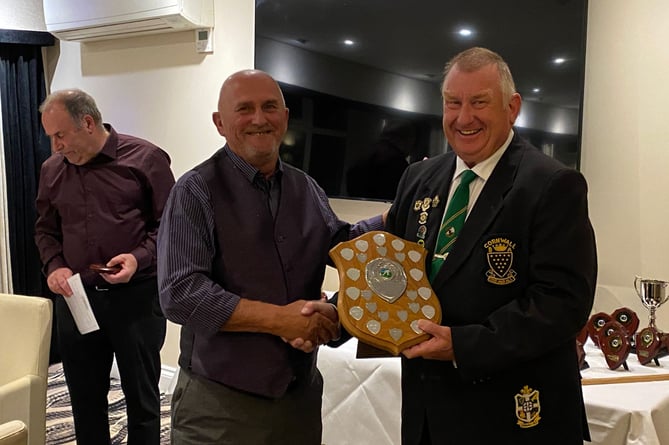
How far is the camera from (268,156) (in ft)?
5.14

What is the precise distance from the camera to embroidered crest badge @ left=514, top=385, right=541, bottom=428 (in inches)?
51.1

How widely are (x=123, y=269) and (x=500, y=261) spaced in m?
1.53

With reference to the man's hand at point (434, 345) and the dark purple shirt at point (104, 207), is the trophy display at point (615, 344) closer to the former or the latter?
the man's hand at point (434, 345)

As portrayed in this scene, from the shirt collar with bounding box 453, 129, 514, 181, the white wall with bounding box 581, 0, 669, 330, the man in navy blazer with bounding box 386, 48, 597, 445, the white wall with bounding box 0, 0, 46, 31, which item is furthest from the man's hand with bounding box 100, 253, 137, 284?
the white wall with bounding box 0, 0, 46, 31

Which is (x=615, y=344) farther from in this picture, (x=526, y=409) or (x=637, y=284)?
(x=526, y=409)

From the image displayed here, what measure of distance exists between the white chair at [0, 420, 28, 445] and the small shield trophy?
74.1 inches

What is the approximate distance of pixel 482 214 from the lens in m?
1.31

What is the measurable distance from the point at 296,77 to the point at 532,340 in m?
2.08

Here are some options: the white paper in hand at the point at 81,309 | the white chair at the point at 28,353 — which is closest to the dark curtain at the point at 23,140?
the white paper in hand at the point at 81,309

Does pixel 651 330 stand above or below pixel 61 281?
below

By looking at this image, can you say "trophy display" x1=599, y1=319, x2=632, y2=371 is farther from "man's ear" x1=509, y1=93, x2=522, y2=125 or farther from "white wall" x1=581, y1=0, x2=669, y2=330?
"man's ear" x1=509, y1=93, x2=522, y2=125

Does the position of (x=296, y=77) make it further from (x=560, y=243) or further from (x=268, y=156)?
(x=560, y=243)

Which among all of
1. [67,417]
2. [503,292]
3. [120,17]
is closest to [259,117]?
[503,292]

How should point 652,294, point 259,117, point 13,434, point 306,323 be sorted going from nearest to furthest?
point 13,434 → point 306,323 → point 259,117 → point 652,294
